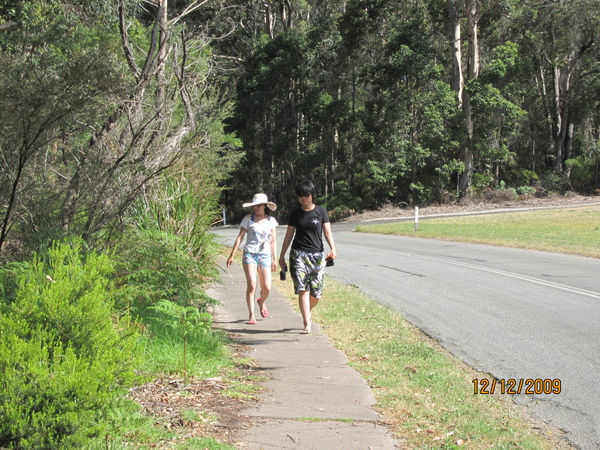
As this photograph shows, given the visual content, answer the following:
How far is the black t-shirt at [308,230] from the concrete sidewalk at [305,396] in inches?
42.7

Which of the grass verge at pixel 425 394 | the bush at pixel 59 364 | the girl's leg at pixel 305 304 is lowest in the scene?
the grass verge at pixel 425 394

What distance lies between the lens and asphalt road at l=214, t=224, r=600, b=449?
18.9 ft

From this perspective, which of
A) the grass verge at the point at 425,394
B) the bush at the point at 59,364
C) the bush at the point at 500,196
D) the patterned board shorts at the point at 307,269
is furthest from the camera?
the bush at the point at 500,196

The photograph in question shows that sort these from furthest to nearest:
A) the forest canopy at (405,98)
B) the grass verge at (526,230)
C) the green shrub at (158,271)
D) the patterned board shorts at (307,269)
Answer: the forest canopy at (405,98), the grass verge at (526,230), the patterned board shorts at (307,269), the green shrub at (158,271)

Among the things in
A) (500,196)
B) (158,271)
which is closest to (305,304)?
(158,271)

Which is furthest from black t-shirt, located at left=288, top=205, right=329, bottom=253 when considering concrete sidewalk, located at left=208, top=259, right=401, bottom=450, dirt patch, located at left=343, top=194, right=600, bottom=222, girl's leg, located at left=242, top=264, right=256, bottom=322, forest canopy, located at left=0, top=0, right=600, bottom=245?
dirt patch, located at left=343, top=194, right=600, bottom=222

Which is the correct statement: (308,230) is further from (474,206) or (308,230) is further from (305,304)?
(474,206)

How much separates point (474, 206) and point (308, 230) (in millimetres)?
34349

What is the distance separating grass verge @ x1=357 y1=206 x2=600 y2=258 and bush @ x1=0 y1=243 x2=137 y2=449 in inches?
625

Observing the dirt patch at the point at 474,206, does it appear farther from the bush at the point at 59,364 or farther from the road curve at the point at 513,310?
the bush at the point at 59,364

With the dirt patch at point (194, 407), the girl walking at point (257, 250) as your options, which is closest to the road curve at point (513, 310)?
the girl walking at point (257, 250)

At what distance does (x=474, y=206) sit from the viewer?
40344mm

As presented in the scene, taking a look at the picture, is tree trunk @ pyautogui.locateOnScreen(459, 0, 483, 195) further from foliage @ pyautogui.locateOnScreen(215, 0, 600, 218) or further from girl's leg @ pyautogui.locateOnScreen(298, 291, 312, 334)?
girl's leg @ pyautogui.locateOnScreen(298, 291, 312, 334)

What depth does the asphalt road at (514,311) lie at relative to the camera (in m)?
5.77
